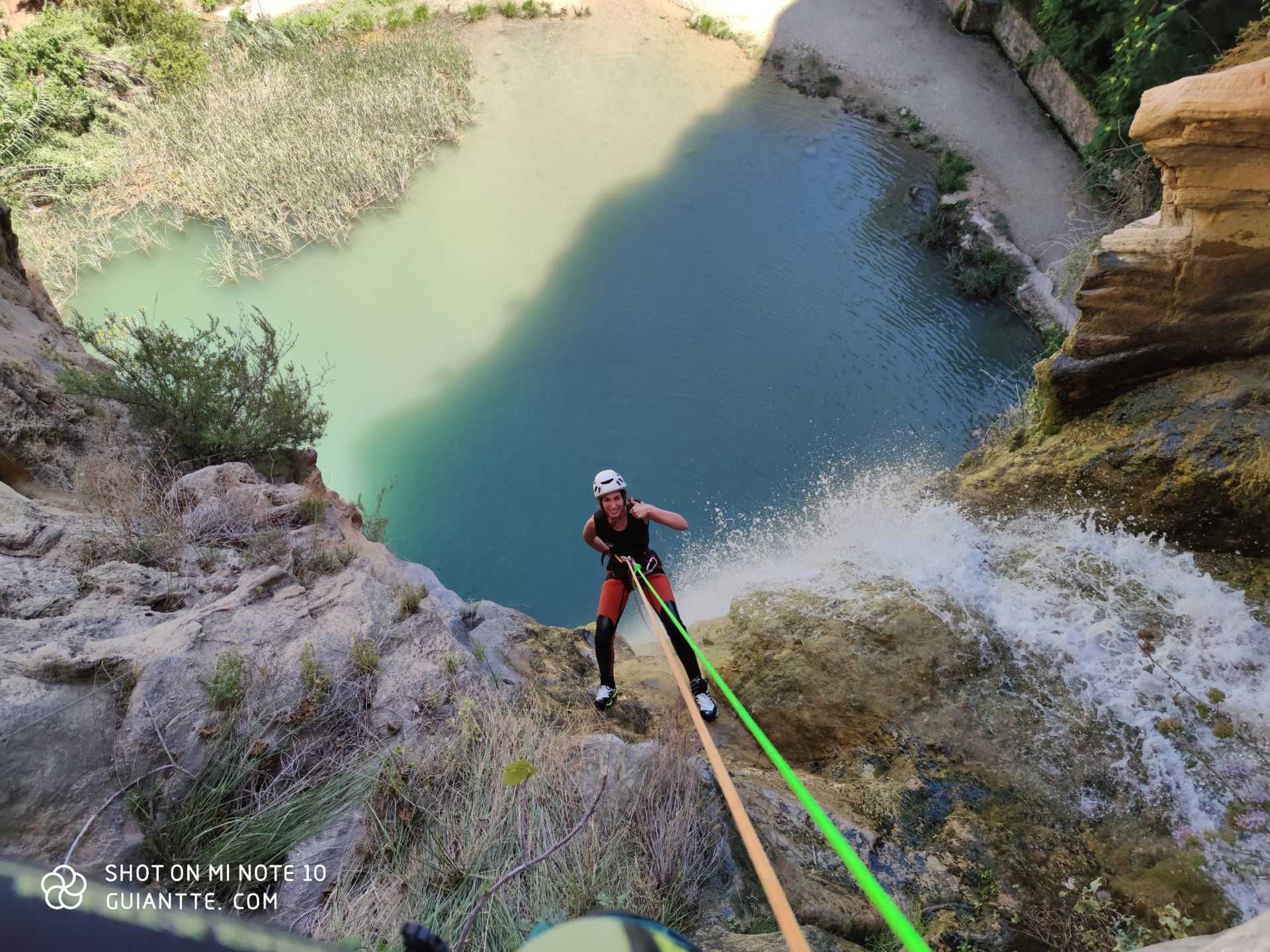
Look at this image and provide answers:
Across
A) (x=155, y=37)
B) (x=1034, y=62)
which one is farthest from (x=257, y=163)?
(x=1034, y=62)

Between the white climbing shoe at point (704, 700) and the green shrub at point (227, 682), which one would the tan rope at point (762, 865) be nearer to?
the white climbing shoe at point (704, 700)

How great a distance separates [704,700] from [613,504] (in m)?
1.24

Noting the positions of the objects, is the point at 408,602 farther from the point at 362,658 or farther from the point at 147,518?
the point at 147,518

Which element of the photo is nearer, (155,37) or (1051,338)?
(1051,338)

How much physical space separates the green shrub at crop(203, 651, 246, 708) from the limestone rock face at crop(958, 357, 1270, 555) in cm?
473

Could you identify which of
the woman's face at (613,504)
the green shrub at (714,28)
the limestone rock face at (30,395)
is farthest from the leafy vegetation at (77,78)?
the woman's face at (613,504)

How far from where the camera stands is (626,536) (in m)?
3.84

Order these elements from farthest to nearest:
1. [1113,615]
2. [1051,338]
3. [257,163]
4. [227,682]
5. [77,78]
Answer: [77,78], [257,163], [1051,338], [1113,615], [227,682]

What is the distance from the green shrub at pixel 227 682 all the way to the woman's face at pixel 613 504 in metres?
1.81

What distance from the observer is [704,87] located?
12.7m

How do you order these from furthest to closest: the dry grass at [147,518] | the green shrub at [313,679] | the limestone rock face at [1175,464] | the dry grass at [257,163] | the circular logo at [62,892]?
1. the dry grass at [257,163]
2. the limestone rock face at [1175,464]
3. the dry grass at [147,518]
4. the green shrub at [313,679]
5. the circular logo at [62,892]

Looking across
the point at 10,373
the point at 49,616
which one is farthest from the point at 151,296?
the point at 49,616

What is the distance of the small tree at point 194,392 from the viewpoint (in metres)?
4.52

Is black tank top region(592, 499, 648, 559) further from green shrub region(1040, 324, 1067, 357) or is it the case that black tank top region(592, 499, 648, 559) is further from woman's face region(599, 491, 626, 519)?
green shrub region(1040, 324, 1067, 357)
